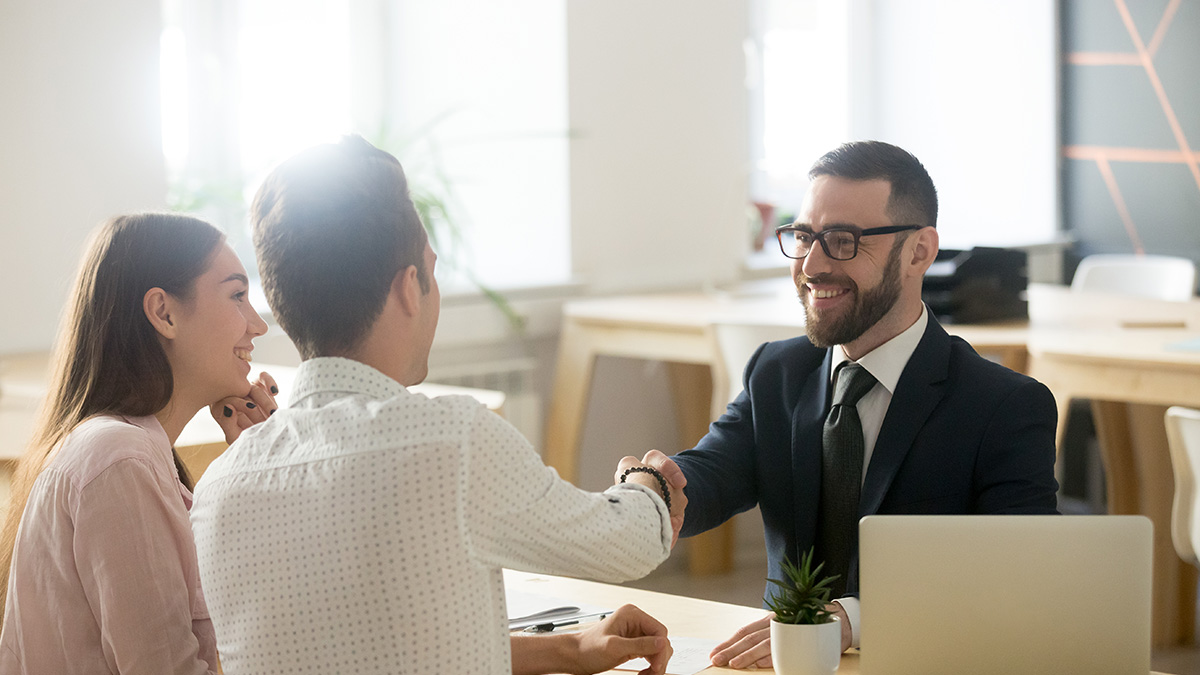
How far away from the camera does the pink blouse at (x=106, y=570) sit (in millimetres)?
1386

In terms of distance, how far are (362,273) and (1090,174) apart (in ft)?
18.0

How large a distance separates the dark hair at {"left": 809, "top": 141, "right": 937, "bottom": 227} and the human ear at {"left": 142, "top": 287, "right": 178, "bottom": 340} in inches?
35.2

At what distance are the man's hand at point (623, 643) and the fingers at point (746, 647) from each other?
0.08m

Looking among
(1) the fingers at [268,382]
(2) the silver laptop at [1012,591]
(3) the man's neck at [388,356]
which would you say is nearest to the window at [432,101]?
(1) the fingers at [268,382]

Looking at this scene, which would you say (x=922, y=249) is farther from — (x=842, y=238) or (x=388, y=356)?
(x=388, y=356)

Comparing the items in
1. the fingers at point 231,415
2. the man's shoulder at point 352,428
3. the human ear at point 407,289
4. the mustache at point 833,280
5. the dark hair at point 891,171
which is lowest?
the fingers at point 231,415

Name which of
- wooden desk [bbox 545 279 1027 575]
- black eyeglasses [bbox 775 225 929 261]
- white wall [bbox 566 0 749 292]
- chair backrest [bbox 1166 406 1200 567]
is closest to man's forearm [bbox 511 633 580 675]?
black eyeglasses [bbox 775 225 929 261]

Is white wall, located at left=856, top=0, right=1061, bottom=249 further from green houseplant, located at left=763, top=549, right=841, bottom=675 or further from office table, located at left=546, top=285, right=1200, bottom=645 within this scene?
green houseplant, located at left=763, top=549, right=841, bottom=675

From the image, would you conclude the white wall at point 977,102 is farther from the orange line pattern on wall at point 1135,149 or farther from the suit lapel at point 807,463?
the suit lapel at point 807,463

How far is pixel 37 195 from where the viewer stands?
10.0 ft

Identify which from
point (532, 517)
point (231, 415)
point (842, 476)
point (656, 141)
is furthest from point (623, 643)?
point (656, 141)

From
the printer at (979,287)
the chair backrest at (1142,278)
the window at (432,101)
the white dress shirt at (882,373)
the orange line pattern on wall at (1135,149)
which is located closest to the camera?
the white dress shirt at (882,373)

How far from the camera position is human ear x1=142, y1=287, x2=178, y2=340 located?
5.12 ft

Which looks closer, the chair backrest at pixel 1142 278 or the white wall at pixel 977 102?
the chair backrest at pixel 1142 278
